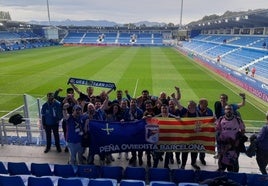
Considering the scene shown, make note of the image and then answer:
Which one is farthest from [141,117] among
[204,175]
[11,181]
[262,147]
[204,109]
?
[11,181]

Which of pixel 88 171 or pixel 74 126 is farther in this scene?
pixel 74 126

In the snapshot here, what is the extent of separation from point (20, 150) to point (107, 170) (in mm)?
3703

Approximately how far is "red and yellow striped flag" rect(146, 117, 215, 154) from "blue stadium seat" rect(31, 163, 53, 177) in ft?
8.16

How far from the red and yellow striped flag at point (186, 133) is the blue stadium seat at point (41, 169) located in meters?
2.49

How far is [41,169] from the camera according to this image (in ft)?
20.4

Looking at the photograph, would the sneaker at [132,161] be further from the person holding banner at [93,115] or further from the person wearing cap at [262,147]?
the person wearing cap at [262,147]

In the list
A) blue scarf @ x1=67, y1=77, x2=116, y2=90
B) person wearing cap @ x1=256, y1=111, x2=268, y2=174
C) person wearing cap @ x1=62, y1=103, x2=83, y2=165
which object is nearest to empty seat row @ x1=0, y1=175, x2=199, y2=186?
person wearing cap @ x1=62, y1=103, x2=83, y2=165

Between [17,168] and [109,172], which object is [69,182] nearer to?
[109,172]

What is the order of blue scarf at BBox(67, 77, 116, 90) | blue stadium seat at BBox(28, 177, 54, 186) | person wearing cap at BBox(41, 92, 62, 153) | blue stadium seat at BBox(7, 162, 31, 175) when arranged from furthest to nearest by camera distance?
blue scarf at BBox(67, 77, 116, 90)
person wearing cap at BBox(41, 92, 62, 153)
blue stadium seat at BBox(7, 162, 31, 175)
blue stadium seat at BBox(28, 177, 54, 186)

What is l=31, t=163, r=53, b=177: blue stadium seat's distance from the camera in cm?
619

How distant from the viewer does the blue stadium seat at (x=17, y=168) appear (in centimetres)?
621

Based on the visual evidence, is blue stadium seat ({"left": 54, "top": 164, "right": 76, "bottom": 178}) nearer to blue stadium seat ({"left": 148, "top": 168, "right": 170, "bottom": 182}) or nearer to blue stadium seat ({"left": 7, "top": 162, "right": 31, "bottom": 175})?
blue stadium seat ({"left": 7, "top": 162, "right": 31, "bottom": 175})

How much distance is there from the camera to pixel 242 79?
22750 mm

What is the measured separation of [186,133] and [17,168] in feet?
12.9
